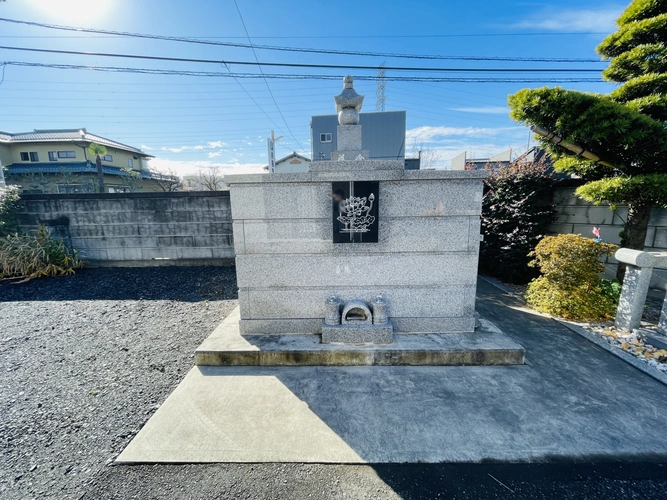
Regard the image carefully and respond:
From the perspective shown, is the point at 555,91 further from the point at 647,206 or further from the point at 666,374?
the point at 666,374

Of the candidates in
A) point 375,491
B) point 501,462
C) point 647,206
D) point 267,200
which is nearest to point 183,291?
point 267,200

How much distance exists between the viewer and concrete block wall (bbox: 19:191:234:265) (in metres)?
6.45

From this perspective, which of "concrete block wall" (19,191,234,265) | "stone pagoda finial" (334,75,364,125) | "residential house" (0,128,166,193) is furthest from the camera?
"residential house" (0,128,166,193)

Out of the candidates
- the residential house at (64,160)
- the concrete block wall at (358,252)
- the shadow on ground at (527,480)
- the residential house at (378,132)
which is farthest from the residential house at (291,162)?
the shadow on ground at (527,480)

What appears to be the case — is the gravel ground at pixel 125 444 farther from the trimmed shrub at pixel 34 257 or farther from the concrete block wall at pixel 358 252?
the trimmed shrub at pixel 34 257

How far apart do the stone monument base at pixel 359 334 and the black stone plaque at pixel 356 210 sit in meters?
1.01

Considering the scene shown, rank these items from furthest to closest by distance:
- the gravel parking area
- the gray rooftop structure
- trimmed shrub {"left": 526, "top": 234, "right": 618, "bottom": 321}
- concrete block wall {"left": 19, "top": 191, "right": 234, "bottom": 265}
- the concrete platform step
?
1. the gray rooftop structure
2. concrete block wall {"left": 19, "top": 191, "right": 234, "bottom": 265}
3. trimmed shrub {"left": 526, "top": 234, "right": 618, "bottom": 321}
4. the concrete platform step
5. the gravel parking area

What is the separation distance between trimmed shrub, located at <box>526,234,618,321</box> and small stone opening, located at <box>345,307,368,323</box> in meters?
3.12

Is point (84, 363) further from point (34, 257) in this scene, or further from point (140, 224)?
point (34, 257)

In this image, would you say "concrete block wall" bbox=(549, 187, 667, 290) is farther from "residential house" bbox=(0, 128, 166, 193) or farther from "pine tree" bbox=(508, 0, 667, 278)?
"residential house" bbox=(0, 128, 166, 193)

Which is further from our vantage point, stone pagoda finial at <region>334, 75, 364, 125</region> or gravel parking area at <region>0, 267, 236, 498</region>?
stone pagoda finial at <region>334, 75, 364, 125</region>

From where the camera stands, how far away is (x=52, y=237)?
650 centimetres

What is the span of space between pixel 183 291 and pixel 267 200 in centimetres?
356

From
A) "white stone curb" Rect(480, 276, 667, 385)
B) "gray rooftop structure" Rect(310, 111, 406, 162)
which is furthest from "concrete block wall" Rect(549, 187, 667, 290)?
"gray rooftop structure" Rect(310, 111, 406, 162)
